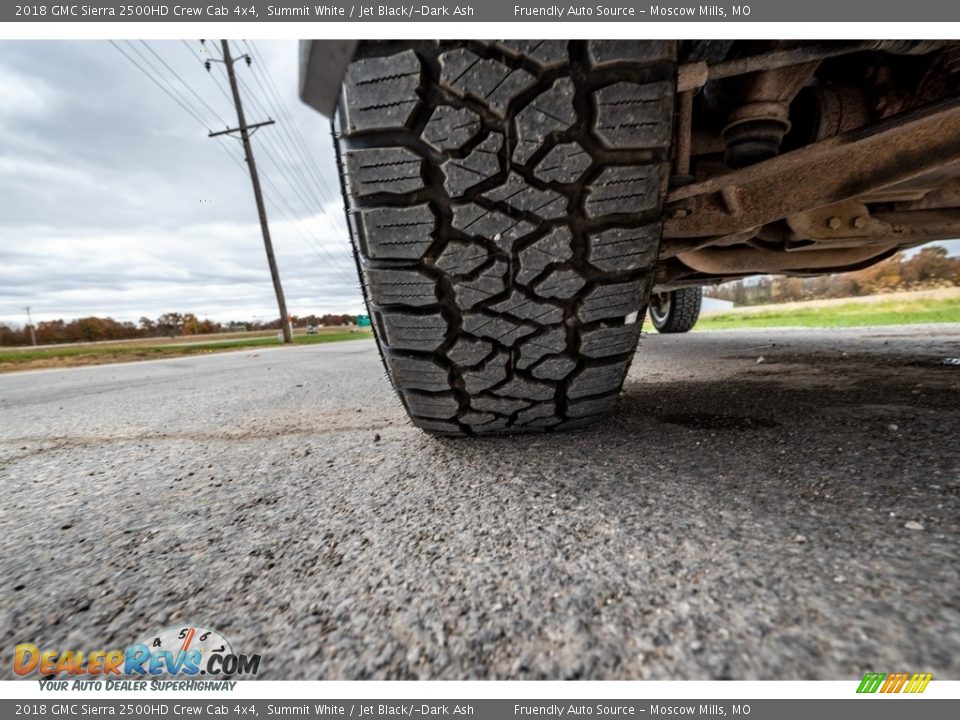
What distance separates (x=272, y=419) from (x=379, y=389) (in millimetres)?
597

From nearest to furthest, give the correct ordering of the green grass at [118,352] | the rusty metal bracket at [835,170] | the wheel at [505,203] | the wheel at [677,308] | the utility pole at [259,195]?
1. the wheel at [505,203]
2. the rusty metal bracket at [835,170]
3. the wheel at [677,308]
4. the green grass at [118,352]
5. the utility pole at [259,195]

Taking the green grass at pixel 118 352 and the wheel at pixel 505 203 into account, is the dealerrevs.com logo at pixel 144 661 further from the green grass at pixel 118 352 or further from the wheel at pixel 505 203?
the green grass at pixel 118 352

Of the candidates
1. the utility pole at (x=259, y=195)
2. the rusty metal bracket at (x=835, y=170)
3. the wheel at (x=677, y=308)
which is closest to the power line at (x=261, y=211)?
the utility pole at (x=259, y=195)

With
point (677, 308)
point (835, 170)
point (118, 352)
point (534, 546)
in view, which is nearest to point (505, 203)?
point (534, 546)

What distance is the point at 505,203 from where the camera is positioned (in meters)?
0.71

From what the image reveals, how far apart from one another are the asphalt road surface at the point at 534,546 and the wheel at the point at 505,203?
0.22m

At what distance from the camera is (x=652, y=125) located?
644mm

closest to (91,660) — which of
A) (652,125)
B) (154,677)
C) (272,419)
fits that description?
(154,677)

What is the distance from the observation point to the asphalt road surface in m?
0.39

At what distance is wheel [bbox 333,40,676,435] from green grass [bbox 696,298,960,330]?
4.77 metres

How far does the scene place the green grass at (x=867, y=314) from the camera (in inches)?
166

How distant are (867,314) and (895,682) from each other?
6.27 metres

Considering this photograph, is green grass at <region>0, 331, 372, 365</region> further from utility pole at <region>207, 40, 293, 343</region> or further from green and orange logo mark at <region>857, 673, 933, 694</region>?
green and orange logo mark at <region>857, 673, 933, 694</region>

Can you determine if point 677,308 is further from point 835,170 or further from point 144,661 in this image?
point 144,661
